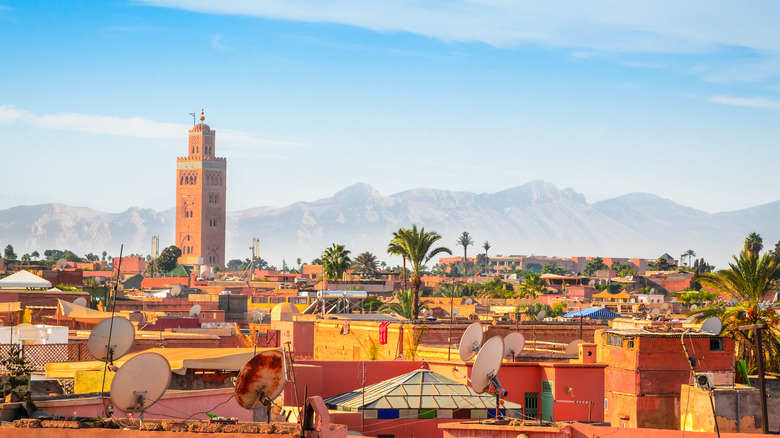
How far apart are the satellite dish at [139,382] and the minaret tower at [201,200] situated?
578 ft

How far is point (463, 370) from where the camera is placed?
70.4 ft

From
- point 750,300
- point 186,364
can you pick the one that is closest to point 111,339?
point 186,364

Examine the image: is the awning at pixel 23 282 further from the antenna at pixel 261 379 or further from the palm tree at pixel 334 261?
the antenna at pixel 261 379

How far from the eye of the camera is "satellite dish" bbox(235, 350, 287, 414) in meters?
11.4

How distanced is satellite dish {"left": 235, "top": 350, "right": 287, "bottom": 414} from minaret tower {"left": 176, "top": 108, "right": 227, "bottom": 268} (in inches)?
6932

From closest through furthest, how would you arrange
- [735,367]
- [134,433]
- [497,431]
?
[134,433] < [497,431] < [735,367]

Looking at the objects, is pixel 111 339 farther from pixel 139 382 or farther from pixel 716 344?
pixel 716 344

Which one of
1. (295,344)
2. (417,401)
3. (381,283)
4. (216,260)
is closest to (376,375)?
(417,401)

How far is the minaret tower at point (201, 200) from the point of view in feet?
613

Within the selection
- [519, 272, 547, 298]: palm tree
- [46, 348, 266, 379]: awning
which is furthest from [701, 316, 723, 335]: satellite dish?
[519, 272, 547, 298]: palm tree

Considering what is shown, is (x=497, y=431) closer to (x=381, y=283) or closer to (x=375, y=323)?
(x=375, y=323)

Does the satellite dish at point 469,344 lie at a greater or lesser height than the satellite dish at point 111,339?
lesser

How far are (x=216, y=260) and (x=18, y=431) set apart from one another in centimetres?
17863

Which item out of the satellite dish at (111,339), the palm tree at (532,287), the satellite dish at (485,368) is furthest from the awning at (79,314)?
the palm tree at (532,287)
